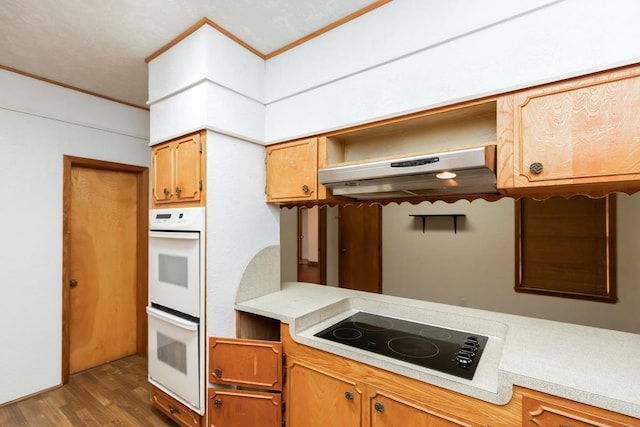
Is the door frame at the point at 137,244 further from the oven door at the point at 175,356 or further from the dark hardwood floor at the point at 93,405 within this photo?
the oven door at the point at 175,356

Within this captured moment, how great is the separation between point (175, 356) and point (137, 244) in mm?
1591

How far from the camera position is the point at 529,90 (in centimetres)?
125

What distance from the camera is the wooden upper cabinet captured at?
1.07 meters

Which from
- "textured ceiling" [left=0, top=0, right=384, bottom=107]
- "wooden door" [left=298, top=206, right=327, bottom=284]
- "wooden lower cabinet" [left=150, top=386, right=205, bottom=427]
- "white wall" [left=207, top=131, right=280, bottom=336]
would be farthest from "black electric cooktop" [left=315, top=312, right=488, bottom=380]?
"wooden door" [left=298, top=206, right=327, bottom=284]

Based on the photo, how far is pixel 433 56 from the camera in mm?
1470

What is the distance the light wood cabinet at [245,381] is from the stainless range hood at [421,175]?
977 mm

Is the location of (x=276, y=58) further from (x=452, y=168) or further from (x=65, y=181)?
(x=65, y=181)

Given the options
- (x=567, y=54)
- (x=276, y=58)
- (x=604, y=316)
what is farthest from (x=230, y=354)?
(x=604, y=316)

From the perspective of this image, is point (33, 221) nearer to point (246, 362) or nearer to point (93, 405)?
point (93, 405)

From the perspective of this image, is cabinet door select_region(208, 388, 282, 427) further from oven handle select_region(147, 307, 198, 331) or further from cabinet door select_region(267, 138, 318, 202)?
cabinet door select_region(267, 138, 318, 202)

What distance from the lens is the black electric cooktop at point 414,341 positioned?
1273mm

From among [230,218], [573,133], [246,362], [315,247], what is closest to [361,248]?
[315,247]

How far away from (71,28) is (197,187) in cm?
122

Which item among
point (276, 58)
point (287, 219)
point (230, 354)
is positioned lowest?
point (230, 354)
